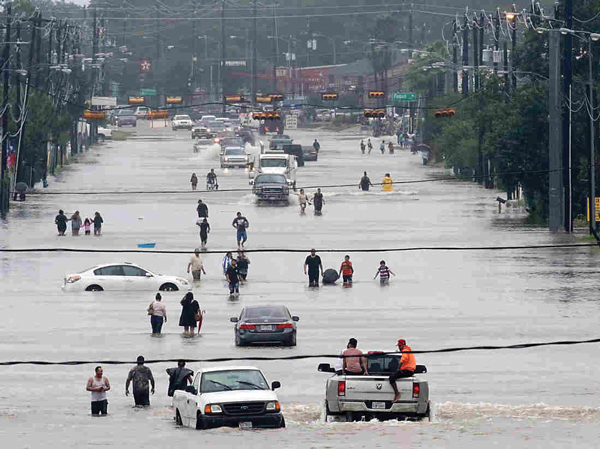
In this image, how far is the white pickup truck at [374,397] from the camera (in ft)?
80.0

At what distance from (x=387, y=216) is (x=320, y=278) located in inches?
926

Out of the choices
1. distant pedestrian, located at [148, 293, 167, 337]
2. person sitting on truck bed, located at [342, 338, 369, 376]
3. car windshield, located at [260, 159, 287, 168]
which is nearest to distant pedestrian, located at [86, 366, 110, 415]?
person sitting on truck bed, located at [342, 338, 369, 376]

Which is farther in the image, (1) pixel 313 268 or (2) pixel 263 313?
(1) pixel 313 268

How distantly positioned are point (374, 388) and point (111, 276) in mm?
25433

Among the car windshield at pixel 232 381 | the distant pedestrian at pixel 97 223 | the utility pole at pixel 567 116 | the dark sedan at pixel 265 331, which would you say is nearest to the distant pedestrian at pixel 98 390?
the car windshield at pixel 232 381

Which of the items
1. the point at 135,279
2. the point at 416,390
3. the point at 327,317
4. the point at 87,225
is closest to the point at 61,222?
the point at 87,225

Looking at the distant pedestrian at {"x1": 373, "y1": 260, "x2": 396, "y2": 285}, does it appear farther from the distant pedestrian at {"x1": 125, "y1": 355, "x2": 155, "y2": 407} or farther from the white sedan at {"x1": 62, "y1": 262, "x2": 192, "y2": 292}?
the distant pedestrian at {"x1": 125, "y1": 355, "x2": 155, "y2": 407}

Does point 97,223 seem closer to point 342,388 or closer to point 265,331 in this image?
point 265,331

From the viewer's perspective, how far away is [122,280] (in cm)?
4869

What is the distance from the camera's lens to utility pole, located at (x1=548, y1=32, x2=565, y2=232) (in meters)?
65.1

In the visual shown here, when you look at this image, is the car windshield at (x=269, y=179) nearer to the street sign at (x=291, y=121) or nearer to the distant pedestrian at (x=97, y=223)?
the distant pedestrian at (x=97, y=223)

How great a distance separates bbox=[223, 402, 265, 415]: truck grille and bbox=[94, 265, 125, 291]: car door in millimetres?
25473

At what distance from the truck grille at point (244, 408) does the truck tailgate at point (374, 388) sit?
159 centimetres

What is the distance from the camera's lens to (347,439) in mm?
22156
